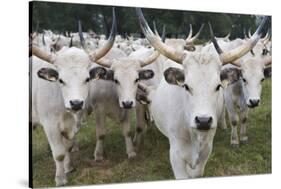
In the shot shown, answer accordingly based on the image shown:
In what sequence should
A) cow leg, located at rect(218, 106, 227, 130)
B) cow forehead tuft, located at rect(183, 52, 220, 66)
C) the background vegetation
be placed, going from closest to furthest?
cow forehead tuft, located at rect(183, 52, 220, 66), the background vegetation, cow leg, located at rect(218, 106, 227, 130)

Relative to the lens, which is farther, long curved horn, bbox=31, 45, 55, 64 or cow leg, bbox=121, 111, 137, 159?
cow leg, bbox=121, 111, 137, 159

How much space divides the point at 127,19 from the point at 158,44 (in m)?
0.39

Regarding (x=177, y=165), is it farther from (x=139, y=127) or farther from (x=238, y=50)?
(x=238, y=50)

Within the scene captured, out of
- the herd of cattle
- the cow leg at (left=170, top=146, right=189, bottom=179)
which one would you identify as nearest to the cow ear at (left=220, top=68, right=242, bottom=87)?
the herd of cattle

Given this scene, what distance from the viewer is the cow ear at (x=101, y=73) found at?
13.5ft

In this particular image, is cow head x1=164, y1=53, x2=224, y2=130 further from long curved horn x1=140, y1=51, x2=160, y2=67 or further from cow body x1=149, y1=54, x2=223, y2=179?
long curved horn x1=140, y1=51, x2=160, y2=67

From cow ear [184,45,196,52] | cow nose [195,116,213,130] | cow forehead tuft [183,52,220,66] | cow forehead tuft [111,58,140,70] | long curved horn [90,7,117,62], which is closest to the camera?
cow nose [195,116,213,130]

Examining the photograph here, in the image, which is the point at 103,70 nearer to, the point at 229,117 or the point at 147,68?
the point at 147,68

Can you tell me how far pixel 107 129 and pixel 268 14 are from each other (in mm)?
1911

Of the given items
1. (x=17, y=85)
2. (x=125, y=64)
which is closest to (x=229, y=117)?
(x=125, y=64)

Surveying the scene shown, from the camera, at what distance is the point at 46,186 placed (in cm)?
409

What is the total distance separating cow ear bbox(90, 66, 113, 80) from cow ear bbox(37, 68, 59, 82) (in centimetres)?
29

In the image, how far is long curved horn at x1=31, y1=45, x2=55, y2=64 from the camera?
397cm

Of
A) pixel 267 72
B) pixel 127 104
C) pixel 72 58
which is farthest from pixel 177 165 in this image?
pixel 267 72
